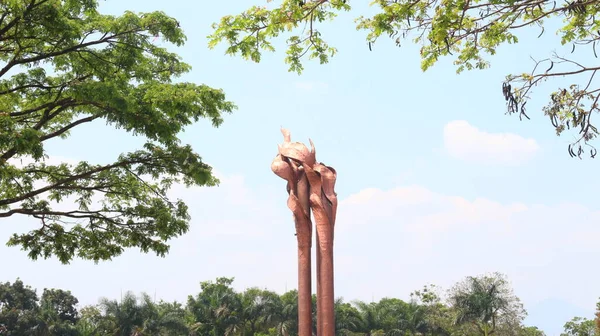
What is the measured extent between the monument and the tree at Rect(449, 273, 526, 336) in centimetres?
1970

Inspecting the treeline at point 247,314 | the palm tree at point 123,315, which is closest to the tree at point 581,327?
the treeline at point 247,314

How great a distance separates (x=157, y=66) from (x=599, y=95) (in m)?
8.55

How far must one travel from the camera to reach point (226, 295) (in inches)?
1320

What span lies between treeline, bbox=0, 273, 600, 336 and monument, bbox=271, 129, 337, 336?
19.8m

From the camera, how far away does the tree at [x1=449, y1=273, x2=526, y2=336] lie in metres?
29.6

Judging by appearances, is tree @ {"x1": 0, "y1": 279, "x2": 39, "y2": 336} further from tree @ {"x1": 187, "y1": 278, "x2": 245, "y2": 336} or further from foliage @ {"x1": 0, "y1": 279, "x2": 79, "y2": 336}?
tree @ {"x1": 187, "y1": 278, "x2": 245, "y2": 336}

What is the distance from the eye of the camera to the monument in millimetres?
11688

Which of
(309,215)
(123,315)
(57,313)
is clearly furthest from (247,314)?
(309,215)

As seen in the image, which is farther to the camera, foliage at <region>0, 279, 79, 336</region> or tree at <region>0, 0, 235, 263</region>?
foliage at <region>0, 279, 79, 336</region>

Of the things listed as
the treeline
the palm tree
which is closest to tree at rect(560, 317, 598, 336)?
the treeline

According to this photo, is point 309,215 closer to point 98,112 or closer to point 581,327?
point 98,112

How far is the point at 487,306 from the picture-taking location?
2961 cm

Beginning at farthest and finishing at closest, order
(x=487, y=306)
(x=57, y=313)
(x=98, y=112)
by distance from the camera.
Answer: (x=57, y=313)
(x=487, y=306)
(x=98, y=112)

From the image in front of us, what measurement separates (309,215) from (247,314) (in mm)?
22343
